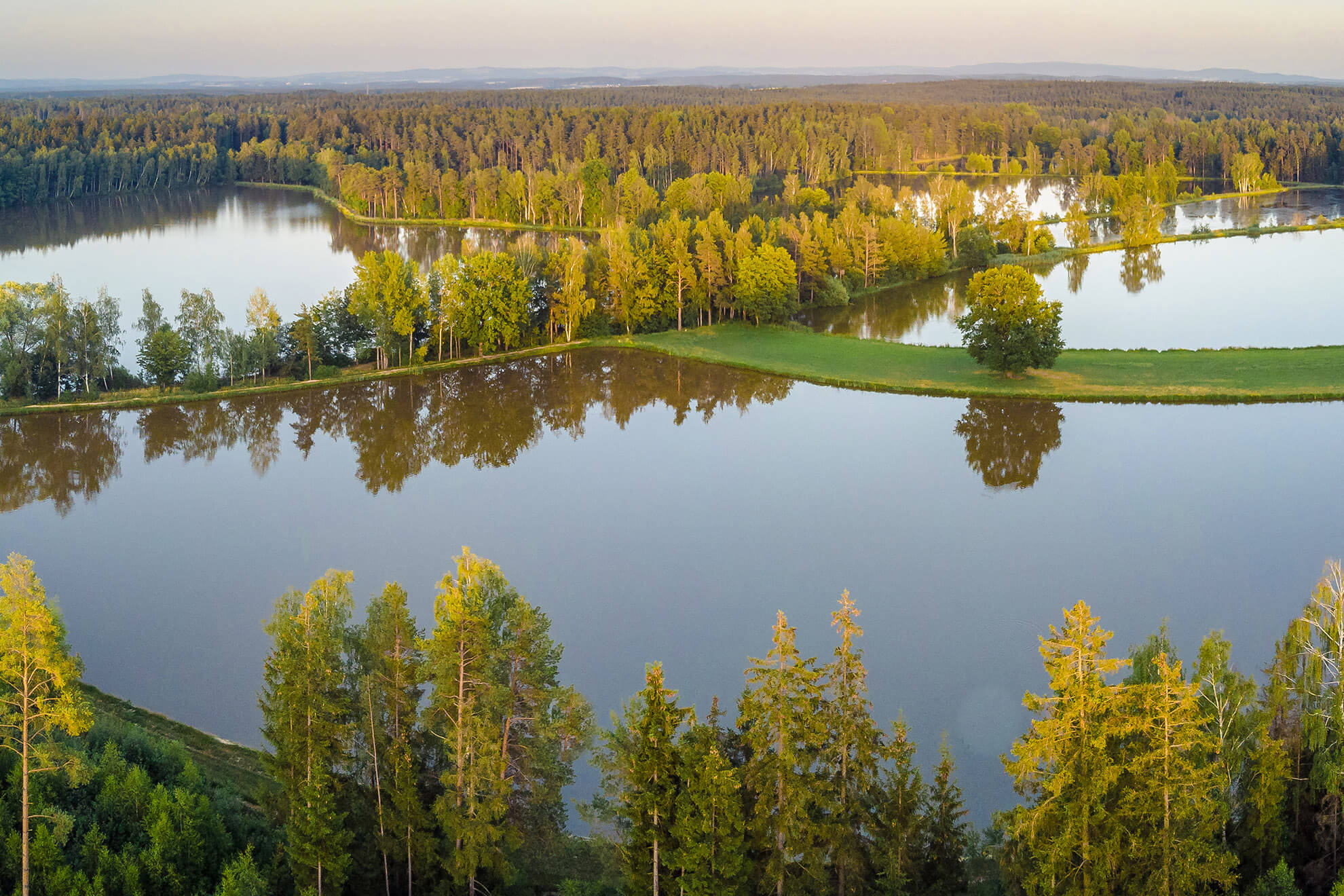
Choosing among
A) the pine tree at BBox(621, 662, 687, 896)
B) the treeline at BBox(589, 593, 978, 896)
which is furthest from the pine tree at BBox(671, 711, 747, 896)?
the pine tree at BBox(621, 662, 687, 896)

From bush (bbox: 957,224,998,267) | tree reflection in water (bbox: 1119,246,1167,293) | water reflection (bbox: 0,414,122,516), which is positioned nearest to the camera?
water reflection (bbox: 0,414,122,516)

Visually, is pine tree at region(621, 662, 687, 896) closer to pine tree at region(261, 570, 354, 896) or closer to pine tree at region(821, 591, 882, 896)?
pine tree at region(821, 591, 882, 896)

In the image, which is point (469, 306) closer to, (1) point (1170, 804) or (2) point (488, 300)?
(2) point (488, 300)

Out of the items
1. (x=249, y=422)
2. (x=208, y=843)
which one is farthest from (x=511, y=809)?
(x=249, y=422)

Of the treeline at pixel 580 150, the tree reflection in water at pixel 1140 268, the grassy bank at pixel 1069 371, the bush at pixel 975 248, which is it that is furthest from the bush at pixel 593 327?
the treeline at pixel 580 150

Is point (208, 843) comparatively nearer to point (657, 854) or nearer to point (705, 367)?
point (657, 854)

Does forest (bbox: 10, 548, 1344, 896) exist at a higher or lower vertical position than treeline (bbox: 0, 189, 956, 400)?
lower

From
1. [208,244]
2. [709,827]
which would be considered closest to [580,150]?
[208,244]
